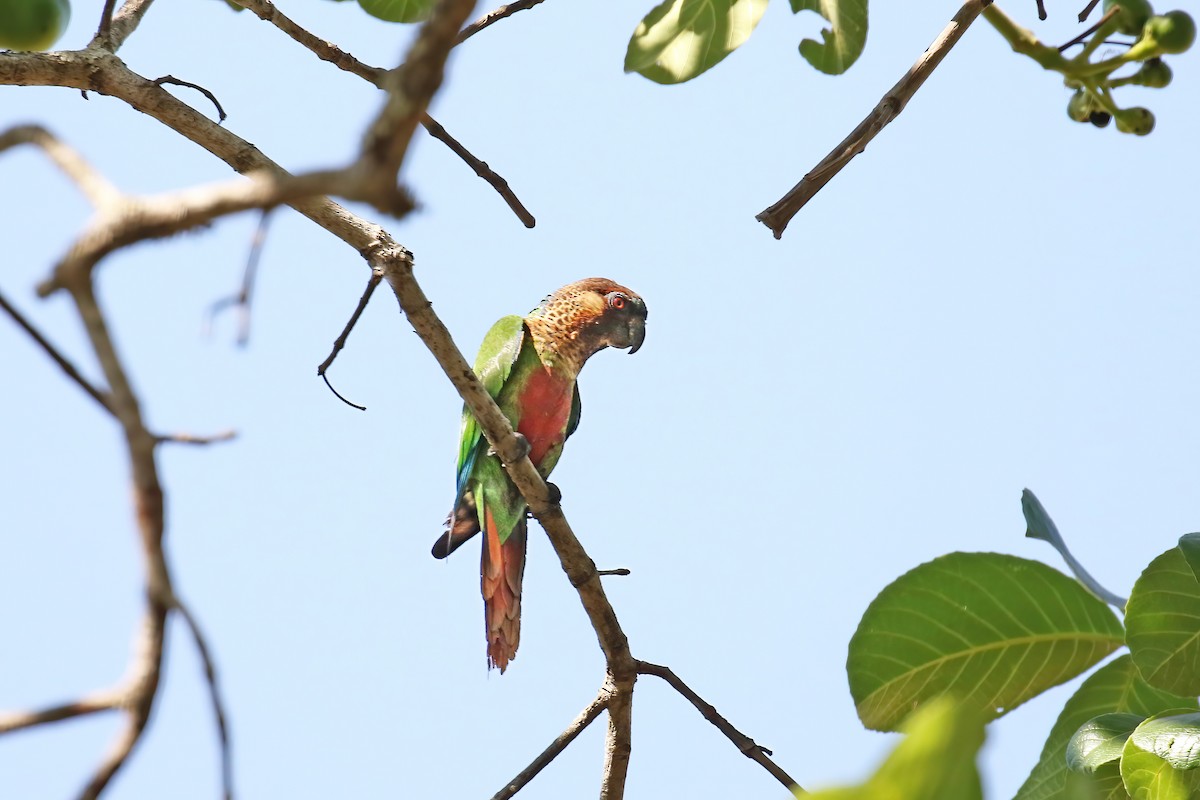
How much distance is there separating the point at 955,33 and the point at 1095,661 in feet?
4.32

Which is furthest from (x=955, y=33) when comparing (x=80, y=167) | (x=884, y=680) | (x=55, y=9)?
(x=80, y=167)

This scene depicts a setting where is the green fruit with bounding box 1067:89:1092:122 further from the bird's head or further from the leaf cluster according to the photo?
the bird's head

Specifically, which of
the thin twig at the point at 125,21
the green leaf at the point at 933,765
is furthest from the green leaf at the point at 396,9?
the green leaf at the point at 933,765

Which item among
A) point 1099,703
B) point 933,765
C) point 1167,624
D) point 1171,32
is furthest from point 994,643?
point 933,765

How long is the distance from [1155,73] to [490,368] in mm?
2626

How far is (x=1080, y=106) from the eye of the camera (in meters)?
1.79

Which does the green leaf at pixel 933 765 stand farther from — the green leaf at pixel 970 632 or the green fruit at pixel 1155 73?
the green leaf at pixel 970 632

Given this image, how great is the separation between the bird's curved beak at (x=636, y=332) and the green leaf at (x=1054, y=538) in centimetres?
229

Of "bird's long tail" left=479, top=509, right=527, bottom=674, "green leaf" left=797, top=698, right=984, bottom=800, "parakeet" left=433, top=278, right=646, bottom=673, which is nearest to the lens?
"green leaf" left=797, top=698, right=984, bottom=800

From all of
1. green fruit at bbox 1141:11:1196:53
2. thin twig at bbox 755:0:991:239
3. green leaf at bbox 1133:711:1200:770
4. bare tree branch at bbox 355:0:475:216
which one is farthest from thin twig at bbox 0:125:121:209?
green leaf at bbox 1133:711:1200:770

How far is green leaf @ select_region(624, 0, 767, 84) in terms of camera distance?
2117mm

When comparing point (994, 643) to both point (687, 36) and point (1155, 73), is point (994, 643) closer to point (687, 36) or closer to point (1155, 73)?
point (1155, 73)

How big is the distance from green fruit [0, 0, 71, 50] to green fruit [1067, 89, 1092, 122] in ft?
5.35

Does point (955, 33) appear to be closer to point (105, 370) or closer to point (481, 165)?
point (481, 165)
